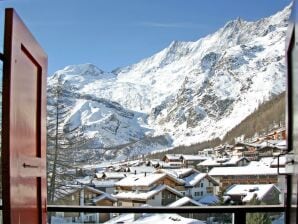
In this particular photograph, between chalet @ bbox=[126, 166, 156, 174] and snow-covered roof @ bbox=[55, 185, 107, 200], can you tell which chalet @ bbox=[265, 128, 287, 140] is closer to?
snow-covered roof @ bbox=[55, 185, 107, 200]

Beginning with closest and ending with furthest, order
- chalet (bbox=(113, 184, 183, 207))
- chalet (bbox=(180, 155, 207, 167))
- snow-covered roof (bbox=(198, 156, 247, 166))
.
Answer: chalet (bbox=(113, 184, 183, 207)), snow-covered roof (bbox=(198, 156, 247, 166)), chalet (bbox=(180, 155, 207, 167))

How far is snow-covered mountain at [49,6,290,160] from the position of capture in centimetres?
1377

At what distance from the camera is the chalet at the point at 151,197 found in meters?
3.24

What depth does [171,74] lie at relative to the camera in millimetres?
39906

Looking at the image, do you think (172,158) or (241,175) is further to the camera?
(172,158)

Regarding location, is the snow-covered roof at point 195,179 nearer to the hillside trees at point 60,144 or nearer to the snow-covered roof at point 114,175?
the snow-covered roof at point 114,175

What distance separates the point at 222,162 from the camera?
19.8 ft

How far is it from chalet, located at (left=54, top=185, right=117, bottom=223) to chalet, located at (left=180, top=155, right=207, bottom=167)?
1.99 metres

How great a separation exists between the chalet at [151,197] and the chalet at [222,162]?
115 cm

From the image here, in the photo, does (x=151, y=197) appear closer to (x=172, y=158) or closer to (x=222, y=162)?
(x=222, y=162)

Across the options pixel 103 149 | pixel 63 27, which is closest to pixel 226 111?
pixel 63 27

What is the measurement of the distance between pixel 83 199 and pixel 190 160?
2987 mm

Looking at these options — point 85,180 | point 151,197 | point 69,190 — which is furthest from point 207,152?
point 151,197

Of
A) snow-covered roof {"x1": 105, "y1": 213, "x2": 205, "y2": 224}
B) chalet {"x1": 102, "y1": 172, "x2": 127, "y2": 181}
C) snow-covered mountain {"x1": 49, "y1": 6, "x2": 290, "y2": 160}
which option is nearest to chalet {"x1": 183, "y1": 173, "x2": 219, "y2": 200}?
chalet {"x1": 102, "y1": 172, "x2": 127, "y2": 181}
